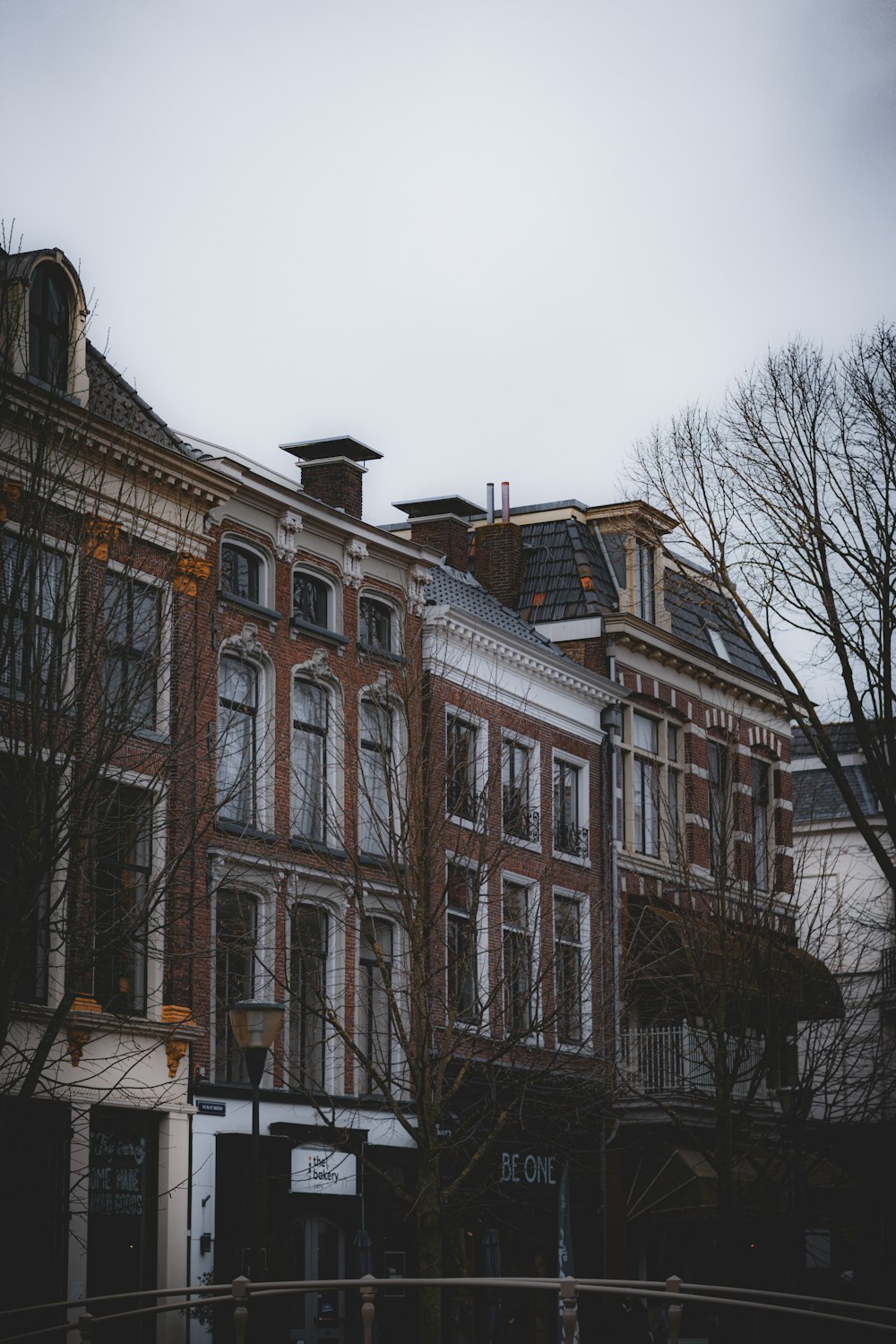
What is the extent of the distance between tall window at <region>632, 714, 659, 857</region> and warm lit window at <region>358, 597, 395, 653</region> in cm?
859

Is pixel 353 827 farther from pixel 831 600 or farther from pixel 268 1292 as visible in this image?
pixel 268 1292

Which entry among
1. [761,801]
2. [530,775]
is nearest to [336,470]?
[530,775]

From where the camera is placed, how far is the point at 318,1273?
2925 cm

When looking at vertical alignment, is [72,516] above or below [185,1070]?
above

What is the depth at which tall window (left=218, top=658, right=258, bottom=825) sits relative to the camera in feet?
95.0

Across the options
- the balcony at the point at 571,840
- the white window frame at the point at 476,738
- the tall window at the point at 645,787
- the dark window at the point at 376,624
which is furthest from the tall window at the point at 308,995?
the tall window at the point at 645,787

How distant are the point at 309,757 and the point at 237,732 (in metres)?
1.89

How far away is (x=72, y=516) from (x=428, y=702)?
35.1ft

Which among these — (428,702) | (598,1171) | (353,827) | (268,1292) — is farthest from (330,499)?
(268,1292)

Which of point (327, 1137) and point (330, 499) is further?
point (330, 499)

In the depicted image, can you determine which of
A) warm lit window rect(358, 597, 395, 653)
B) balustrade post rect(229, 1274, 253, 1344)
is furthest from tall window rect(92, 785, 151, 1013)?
balustrade post rect(229, 1274, 253, 1344)

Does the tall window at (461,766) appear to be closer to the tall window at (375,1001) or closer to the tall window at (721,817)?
the tall window at (375,1001)

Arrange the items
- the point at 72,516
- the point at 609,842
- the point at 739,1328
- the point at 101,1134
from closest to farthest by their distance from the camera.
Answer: the point at 72,516, the point at 101,1134, the point at 739,1328, the point at 609,842

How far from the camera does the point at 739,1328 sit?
3111 centimetres
